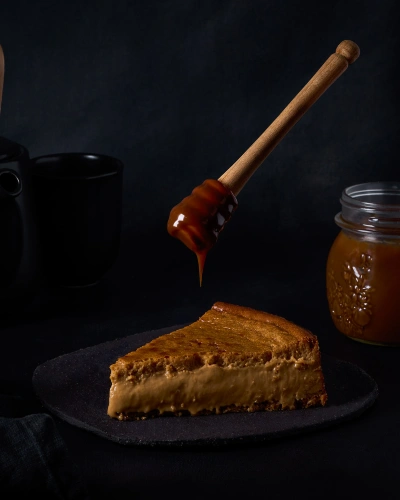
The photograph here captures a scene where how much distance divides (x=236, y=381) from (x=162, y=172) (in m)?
1.53

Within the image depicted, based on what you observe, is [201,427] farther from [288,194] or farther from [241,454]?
[288,194]

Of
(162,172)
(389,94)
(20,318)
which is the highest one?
(389,94)

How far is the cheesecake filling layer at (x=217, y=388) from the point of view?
8.30 ft

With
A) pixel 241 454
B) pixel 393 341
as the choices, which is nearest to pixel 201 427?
pixel 241 454

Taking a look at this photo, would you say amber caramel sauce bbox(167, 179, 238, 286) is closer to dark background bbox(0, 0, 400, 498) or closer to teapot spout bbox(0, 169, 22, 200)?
teapot spout bbox(0, 169, 22, 200)

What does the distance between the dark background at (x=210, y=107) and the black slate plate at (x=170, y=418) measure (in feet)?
2.62

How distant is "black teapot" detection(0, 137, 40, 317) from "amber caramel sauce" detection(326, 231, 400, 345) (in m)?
Answer: 0.87

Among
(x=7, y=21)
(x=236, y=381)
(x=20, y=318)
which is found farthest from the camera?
(x=7, y=21)

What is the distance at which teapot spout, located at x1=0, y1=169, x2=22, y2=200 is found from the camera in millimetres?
3018

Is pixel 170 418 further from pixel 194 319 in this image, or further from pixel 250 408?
pixel 194 319

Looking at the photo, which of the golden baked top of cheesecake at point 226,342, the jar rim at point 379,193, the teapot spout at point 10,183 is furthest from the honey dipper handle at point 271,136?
the teapot spout at point 10,183

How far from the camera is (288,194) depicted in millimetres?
3984

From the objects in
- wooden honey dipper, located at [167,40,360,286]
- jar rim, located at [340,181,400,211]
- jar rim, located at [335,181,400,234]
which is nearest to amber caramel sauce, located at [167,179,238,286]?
wooden honey dipper, located at [167,40,360,286]

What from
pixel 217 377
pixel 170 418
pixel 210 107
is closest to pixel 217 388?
pixel 217 377
